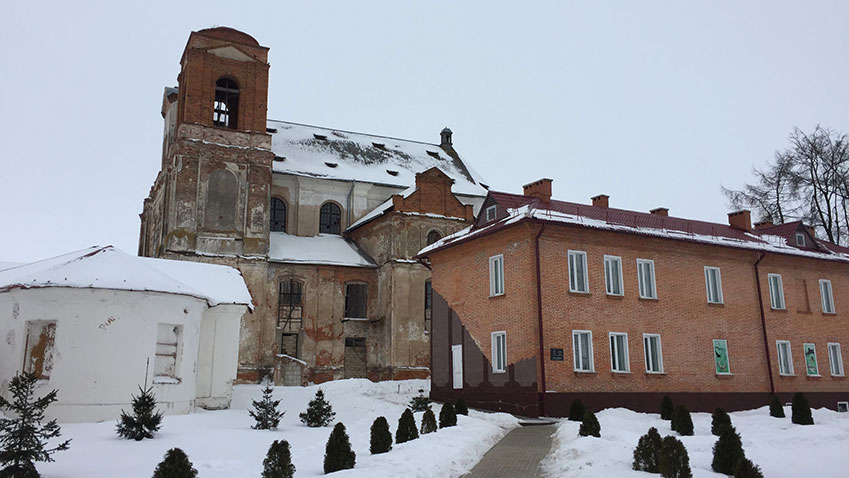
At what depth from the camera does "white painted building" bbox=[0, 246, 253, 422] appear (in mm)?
18844

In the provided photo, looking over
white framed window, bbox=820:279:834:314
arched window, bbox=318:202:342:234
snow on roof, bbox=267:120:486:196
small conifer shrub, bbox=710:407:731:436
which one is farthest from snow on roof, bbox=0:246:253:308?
white framed window, bbox=820:279:834:314

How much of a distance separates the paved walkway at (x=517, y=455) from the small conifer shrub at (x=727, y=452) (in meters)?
3.05

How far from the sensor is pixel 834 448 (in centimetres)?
1484

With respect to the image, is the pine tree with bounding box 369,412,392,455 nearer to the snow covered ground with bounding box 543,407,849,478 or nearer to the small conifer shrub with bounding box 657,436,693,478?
the snow covered ground with bounding box 543,407,849,478

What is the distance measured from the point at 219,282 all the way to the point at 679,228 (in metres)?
18.1

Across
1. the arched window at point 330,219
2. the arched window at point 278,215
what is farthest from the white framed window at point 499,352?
the arched window at point 278,215

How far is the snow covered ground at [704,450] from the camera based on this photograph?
1180 centimetres

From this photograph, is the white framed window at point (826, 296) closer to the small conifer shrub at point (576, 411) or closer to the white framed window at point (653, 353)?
the white framed window at point (653, 353)

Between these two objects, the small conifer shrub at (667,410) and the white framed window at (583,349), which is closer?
the small conifer shrub at (667,410)

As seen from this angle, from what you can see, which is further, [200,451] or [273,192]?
[273,192]

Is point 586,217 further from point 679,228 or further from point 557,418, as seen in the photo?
point 557,418

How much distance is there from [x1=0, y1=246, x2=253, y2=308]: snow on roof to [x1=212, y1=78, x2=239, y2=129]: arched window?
18707 millimetres

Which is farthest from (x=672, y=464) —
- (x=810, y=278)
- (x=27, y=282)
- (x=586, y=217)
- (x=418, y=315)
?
(x=418, y=315)

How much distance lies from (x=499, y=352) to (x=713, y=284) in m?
9.56
